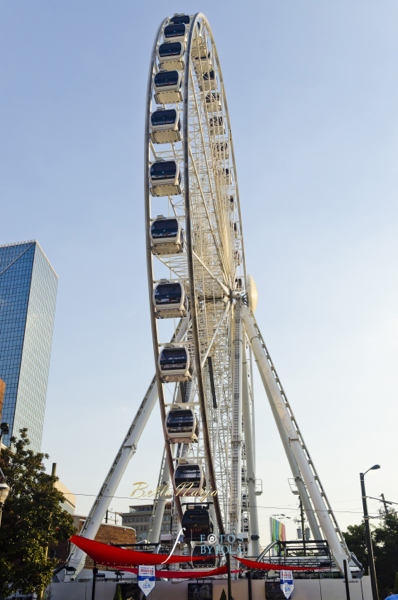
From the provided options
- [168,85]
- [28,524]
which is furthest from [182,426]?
[168,85]

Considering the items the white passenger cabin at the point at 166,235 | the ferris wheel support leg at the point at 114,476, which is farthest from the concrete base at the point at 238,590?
the white passenger cabin at the point at 166,235

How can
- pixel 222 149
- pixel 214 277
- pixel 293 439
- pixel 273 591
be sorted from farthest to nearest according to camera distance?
pixel 222 149 < pixel 214 277 < pixel 293 439 < pixel 273 591

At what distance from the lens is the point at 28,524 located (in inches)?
947

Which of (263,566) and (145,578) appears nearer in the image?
(145,578)

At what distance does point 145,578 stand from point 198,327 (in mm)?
13106

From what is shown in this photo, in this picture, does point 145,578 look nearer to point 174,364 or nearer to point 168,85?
point 174,364

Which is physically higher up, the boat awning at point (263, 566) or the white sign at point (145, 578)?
the boat awning at point (263, 566)

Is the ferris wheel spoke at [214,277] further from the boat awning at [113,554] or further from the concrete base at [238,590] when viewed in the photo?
the concrete base at [238,590]

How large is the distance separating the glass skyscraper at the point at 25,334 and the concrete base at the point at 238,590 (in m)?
99.5

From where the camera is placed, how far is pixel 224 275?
37.5 meters

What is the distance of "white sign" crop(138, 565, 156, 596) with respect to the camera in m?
25.0

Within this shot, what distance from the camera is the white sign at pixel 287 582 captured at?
2872 centimetres

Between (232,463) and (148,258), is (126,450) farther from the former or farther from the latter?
(148,258)

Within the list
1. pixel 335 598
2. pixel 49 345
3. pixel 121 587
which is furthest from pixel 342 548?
pixel 49 345
